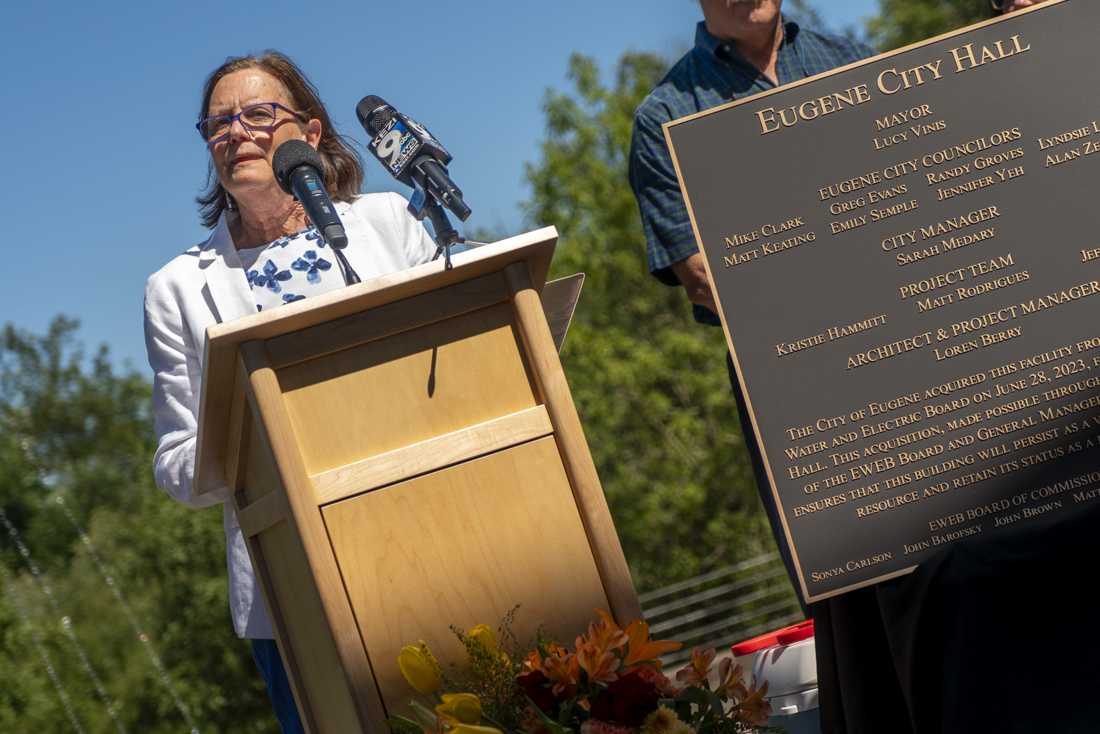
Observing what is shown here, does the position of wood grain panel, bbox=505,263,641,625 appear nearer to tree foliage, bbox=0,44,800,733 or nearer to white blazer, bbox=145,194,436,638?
white blazer, bbox=145,194,436,638

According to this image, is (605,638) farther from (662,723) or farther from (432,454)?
(432,454)

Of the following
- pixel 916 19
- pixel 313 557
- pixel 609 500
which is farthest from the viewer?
pixel 916 19

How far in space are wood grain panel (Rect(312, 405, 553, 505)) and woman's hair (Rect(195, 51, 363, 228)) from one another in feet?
4.94

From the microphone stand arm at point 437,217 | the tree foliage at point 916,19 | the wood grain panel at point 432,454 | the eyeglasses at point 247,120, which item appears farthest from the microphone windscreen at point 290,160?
the tree foliage at point 916,19

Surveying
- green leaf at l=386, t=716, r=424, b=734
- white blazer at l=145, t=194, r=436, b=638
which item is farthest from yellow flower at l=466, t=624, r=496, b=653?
white blazer at l=145, t=194, r=436, b=638

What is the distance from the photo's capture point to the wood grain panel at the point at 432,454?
342 centimetres

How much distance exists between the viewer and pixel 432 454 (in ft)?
11.4

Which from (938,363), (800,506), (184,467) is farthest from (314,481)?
(938,363)

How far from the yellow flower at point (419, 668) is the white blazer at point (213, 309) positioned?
1.06m

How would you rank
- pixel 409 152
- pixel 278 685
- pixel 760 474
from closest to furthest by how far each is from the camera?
pixel 409 152 → pixel 278 685 → pixel 760 474

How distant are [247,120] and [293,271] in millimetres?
505

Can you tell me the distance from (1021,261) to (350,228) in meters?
2.00

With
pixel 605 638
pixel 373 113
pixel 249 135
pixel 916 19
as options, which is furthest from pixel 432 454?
pixel 916 19

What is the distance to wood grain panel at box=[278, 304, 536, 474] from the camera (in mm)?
3475
